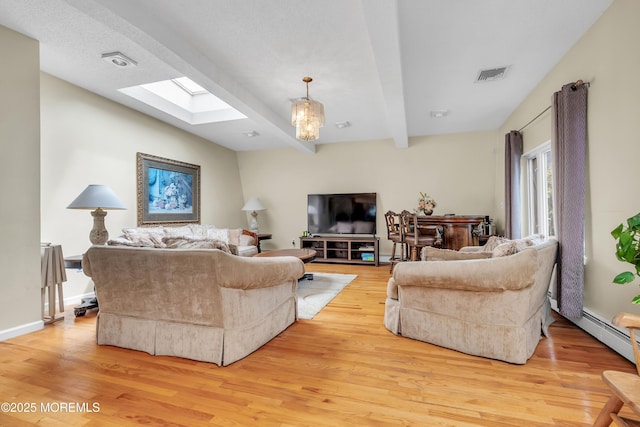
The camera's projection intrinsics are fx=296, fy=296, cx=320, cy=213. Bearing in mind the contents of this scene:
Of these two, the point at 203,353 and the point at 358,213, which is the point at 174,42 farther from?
the point at 358,213

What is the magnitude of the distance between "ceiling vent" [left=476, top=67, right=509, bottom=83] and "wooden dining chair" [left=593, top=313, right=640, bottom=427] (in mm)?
2952

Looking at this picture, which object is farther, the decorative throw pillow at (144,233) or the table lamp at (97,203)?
the decorative throw pillow at (144,233)

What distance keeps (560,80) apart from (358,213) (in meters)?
3.88

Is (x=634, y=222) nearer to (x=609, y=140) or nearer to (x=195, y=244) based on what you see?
(x=609, y=140)

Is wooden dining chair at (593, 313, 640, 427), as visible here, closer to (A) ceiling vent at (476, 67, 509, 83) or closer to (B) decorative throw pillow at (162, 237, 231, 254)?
(B) decorative throw pillow at (162, 237, 231, 254)

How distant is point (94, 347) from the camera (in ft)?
7.51

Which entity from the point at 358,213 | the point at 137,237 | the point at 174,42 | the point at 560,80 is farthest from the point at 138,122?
the point at 560,80

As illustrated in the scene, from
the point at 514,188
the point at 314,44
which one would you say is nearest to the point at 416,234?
the point at 514,188

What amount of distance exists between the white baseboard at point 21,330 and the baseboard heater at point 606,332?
4636 mm

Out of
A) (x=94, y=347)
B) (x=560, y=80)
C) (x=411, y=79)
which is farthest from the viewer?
(x=411, y=79)

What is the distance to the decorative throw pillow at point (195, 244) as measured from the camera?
2121 millimetres

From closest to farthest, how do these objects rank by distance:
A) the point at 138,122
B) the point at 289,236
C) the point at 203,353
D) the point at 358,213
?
the point at 203,353 < the point at 138,122 < the point at 358,213 < the point at 289,236

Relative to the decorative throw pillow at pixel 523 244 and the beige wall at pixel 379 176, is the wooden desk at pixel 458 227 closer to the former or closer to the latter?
the beige wall at pixel 379 176

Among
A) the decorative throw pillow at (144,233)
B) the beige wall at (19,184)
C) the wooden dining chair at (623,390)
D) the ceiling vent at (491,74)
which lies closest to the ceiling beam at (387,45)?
the ceiling vent at (491,74)
